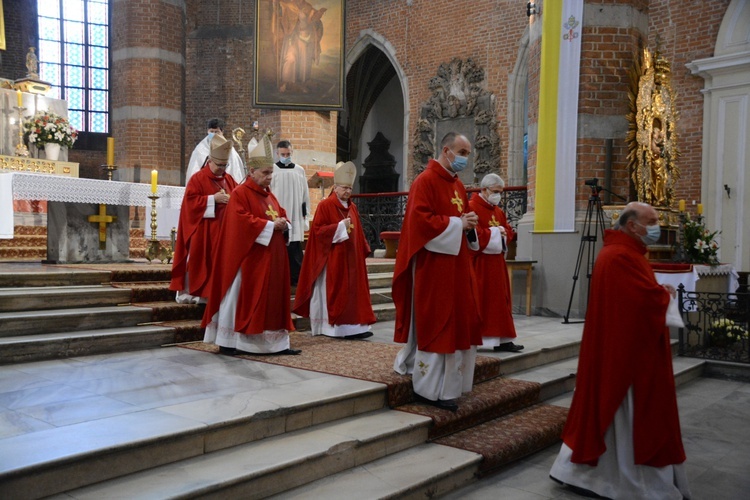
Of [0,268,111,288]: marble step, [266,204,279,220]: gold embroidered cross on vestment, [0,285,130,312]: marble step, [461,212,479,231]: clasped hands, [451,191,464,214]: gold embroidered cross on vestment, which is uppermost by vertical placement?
[451,191,464,214]: gold embroidered cross on vestment

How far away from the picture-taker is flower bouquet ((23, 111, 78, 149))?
341 inches

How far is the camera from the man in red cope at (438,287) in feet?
14.8

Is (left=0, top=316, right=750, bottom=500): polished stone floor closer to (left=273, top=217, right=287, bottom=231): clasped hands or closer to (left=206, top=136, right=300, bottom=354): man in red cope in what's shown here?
(left=206, top=136, right=300, bottom=354): man in red cope

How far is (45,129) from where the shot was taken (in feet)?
28.5

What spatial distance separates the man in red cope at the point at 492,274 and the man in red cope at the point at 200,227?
2.42 metres

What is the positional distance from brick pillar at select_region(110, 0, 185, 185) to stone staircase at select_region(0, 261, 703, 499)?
→ 8.17 metres

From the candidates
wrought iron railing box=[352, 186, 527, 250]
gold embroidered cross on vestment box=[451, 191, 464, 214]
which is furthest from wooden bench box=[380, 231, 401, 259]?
gold embroidered cross on vestment box=[451, 191, 464, 214]

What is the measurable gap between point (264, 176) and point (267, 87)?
6.81 m

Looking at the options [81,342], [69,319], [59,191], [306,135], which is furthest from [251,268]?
[306,135]

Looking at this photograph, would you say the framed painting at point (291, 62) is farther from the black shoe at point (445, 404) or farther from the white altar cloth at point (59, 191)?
the black shoe at point (445, 404)

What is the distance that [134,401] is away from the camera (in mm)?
3910

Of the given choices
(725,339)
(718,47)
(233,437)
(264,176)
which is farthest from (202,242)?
(718,47)

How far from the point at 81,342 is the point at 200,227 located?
1621 millimetres

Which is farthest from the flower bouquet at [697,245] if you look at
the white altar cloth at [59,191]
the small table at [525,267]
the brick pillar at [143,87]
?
the brick pillar at [143,87]
